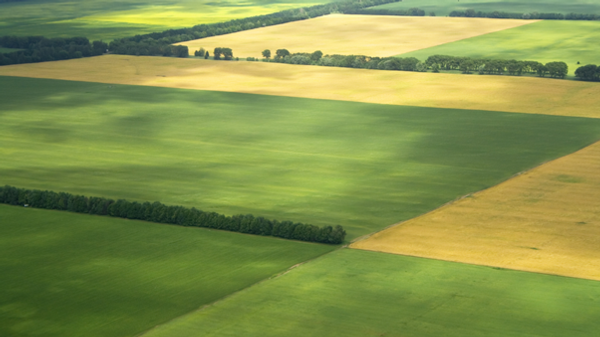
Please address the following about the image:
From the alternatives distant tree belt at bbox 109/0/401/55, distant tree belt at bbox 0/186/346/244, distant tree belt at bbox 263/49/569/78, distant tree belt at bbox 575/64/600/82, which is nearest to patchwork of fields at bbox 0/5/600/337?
distant tree belt at bbox 0/186/346/244

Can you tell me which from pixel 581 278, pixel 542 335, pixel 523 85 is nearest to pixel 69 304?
pixel 542 335

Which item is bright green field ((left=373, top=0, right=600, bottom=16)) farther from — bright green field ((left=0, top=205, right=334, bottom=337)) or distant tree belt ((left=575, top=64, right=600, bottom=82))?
bright green field ((left=0, top=205, right=334, bottom=337))

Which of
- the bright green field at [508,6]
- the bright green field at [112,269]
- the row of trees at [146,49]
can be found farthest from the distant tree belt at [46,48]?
the bright green field at [112,269]

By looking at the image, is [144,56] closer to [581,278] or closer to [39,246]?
[39,246]

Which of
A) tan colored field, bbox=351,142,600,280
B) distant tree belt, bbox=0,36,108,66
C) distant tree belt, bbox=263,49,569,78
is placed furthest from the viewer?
distant tree belt, bbox=0,36,108,66

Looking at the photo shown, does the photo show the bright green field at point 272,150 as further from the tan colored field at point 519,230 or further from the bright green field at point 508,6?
the bright green field at point 508,6

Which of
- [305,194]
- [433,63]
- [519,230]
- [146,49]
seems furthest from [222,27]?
[519,230]
